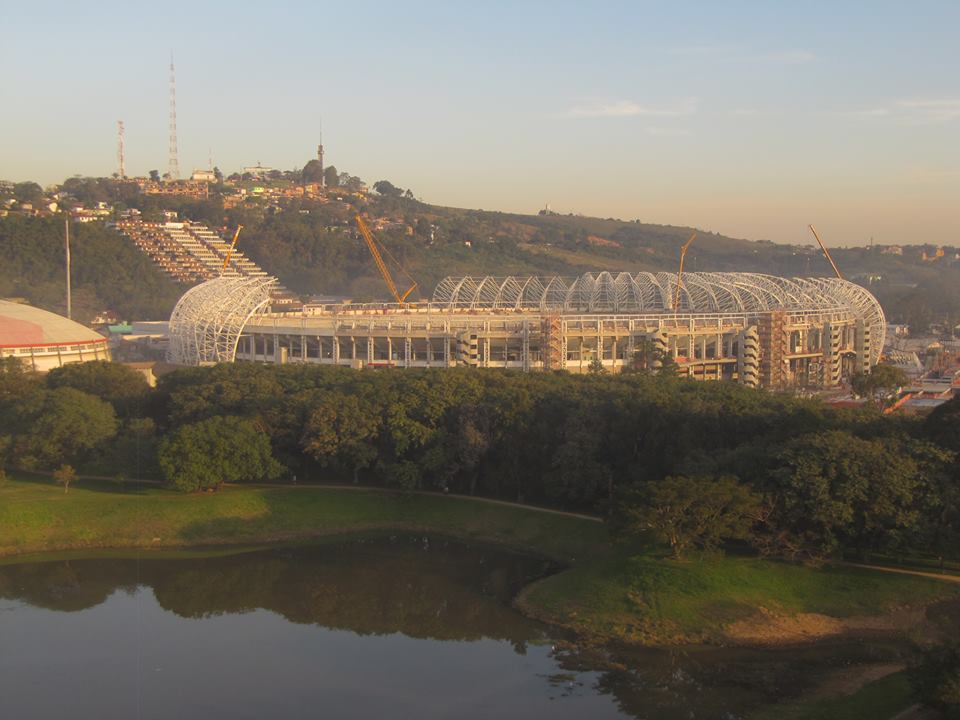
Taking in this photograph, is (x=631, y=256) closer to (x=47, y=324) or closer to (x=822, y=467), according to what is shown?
(x=47, y=324)

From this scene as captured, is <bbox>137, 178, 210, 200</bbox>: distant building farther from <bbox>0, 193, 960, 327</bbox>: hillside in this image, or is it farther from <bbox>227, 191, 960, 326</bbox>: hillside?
<bbox>227, 191, 960, 326</bbox>: hillside

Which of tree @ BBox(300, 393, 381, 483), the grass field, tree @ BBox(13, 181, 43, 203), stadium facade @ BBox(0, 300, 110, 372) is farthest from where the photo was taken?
tree @ BBox(13, 181, 43, 203)

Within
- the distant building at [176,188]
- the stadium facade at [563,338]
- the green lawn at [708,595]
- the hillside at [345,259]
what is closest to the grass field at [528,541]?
the green lawn at [708,595]

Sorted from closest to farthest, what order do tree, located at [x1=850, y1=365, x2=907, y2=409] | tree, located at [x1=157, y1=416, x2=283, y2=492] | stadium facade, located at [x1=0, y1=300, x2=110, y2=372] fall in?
tree, located at [x1=157, y1=416, x2=283, y2=492] < tree, located at [x1=850, y1=365, x2=907, y2=409] < stadium facade, located at [x1=0, y1=300, x2=110, y2=372]

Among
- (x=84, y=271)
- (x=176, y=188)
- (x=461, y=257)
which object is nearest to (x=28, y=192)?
(x=176, y=188)

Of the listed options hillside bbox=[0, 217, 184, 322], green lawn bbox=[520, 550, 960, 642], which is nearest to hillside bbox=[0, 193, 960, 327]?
hillside bbox=[0, 217, 184, 322]

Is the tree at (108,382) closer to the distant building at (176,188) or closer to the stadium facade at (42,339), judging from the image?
the stadium facade at (42,339)

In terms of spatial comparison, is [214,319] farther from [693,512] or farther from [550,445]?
[693,512]
